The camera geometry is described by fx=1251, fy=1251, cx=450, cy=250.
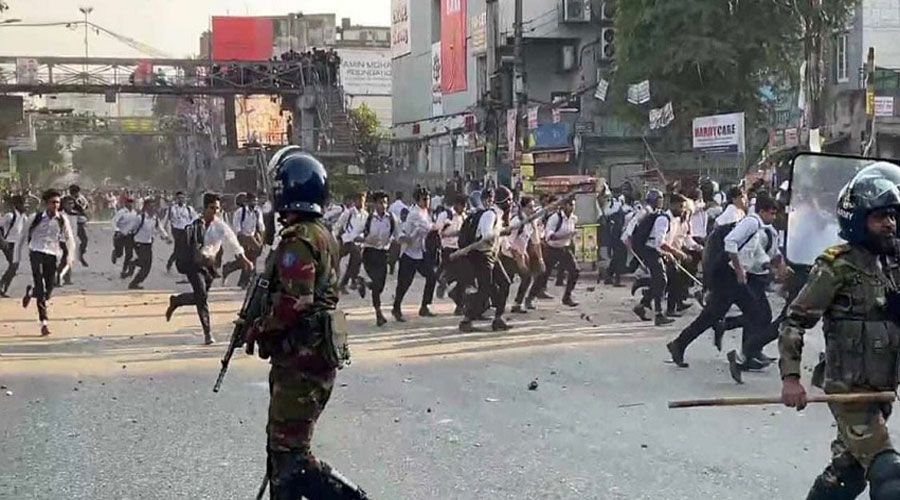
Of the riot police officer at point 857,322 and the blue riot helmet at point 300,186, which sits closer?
the riot police officer at point 857,322

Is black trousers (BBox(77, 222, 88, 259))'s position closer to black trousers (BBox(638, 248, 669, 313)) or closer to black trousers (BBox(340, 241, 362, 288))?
black trousers (BBox(340, 241, 362, 288))

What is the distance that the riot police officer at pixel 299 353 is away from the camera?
16.0ft

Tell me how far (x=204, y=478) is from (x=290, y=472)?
240cm

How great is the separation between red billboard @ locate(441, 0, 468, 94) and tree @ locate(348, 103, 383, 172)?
4.58m

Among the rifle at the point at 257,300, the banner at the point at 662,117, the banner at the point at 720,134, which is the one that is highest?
the banner at the point at 662,117

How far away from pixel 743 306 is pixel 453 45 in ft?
167

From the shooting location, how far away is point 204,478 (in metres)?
7.13

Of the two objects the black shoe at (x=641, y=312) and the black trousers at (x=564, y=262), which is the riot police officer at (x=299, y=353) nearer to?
the black shoe at (x=641, y=312)

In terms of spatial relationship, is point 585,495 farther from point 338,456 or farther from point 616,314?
point 616,314

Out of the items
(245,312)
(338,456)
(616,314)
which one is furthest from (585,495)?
(616,314)

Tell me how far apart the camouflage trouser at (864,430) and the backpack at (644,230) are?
10.7m

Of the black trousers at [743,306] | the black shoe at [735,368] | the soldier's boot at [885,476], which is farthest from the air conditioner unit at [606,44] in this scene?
the soldier's boot at [885,476]

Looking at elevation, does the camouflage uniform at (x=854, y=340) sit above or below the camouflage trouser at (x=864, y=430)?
above

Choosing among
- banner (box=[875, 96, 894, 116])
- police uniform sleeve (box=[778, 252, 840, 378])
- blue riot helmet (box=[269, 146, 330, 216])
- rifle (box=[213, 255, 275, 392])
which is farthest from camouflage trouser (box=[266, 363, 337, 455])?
banner (box=[875, 96, 894, 116])
